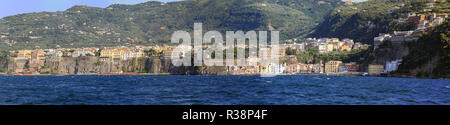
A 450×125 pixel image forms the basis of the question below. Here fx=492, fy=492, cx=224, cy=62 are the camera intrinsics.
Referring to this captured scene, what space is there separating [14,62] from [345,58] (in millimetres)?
98408

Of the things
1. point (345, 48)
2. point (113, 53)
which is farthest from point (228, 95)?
point (113, 53)

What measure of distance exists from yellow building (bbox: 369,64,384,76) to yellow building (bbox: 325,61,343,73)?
21042 mm

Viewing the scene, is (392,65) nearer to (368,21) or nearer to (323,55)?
(323,55)

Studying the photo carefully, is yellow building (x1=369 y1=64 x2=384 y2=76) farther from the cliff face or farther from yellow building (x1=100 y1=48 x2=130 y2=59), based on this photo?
yellow building (x1=100 y1=48 x2=130 y2=59)

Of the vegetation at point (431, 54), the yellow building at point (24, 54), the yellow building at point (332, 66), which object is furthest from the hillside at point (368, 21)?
the yellow building at point (24, 54)

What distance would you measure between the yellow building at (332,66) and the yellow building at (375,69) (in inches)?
828

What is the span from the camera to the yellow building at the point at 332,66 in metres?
123

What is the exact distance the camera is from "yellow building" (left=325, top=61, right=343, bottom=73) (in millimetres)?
123312

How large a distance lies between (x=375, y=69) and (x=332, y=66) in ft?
82.7
